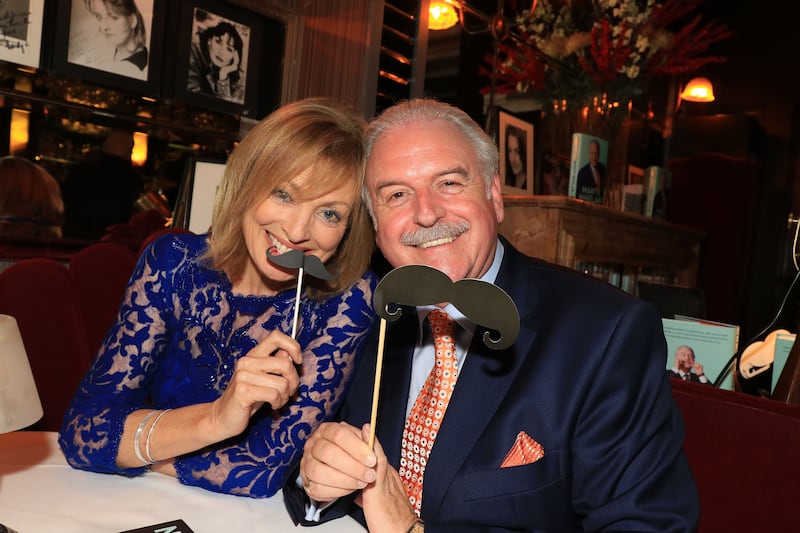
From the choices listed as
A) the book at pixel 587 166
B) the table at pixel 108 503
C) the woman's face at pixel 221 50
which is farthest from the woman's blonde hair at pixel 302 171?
the woman's face at pixel 221 50

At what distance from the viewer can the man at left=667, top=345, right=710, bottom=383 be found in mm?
1962

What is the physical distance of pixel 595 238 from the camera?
376cm

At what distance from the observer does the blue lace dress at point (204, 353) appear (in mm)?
1496

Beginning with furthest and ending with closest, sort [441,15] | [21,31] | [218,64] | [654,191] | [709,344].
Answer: [441,15], [654,191], [218,64], [21,31], [709,344]

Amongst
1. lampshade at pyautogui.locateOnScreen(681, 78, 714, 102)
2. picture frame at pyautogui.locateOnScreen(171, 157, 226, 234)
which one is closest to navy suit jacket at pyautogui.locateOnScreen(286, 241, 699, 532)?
picture frame at pyautogui.locateOnScreen(171, 157, 226, 234)

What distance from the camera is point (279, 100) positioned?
4641 mm

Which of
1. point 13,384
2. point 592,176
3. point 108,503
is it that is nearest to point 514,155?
point 592,176

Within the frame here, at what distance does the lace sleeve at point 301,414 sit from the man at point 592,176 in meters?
2.23

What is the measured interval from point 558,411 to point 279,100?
383 cm

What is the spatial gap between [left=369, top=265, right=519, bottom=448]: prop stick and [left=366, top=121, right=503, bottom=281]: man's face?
1.53 ft

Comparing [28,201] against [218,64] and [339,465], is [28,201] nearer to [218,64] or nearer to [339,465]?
[218,64]

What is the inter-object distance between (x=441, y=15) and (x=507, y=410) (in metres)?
4.88

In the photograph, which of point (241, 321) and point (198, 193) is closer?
point (241, 321)

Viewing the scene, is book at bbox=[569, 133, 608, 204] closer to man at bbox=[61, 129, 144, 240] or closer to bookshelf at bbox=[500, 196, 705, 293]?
bookshelf at bbox=[500, 196, 705, 293]
